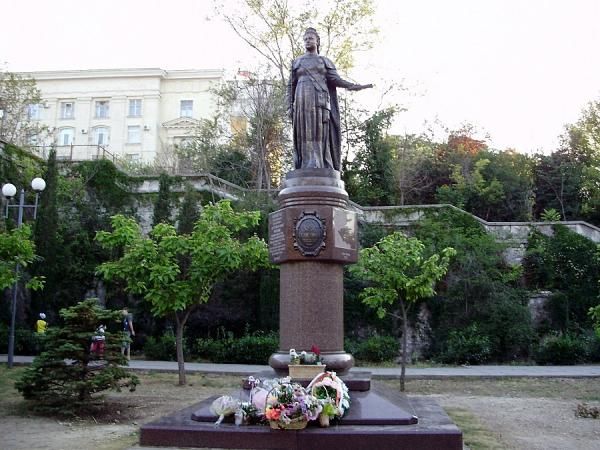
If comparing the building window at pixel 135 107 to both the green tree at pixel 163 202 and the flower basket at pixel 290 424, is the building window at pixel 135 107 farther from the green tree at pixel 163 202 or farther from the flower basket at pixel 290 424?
the flower basket at pixel 290 424

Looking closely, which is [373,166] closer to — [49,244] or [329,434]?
[49,244]

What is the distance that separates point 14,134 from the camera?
35500 millimetres

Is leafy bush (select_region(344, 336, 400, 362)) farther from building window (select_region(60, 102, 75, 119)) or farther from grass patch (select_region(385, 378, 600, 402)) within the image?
building window (select_region(60, 102, 75, 119))

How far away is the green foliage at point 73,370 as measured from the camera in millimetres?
10969

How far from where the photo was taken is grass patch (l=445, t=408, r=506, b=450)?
8.32m

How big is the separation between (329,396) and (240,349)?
15.5 metres

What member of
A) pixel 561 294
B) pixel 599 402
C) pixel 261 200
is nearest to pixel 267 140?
pixel 261 200

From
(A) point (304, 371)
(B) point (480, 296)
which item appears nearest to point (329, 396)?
(A) point (304, 371)

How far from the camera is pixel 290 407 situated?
661cm

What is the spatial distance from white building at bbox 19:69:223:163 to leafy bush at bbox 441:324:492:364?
32598 millimetres

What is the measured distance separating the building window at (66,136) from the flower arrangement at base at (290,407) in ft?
157

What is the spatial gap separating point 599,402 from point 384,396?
7783 millimetres

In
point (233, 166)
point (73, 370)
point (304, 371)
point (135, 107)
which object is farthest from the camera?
point (135, 107)

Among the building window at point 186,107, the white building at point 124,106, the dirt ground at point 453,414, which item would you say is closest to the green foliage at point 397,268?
the dirt ground at point 453,414
